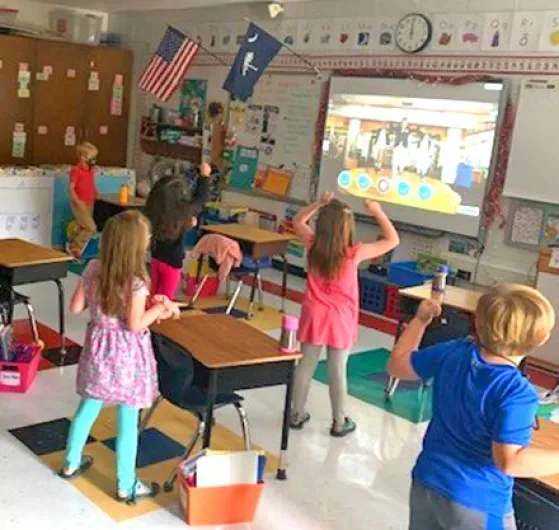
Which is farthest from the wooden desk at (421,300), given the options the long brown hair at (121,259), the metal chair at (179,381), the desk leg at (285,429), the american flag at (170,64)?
the american flag at (170,64)

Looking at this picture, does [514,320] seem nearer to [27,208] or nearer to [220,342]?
[220,342]

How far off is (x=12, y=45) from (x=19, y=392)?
5.99 m

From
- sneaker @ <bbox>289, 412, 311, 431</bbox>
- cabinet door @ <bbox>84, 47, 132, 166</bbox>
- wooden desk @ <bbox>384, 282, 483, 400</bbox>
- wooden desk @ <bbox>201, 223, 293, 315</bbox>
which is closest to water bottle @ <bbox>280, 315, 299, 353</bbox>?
sneaker @ <bbox>289, 412, 311, 431</bbox>

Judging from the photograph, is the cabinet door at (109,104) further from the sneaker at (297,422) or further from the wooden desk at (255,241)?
the sneaker at (297,422)

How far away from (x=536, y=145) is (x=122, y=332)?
4126 mm

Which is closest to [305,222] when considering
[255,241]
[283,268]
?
[255,241]

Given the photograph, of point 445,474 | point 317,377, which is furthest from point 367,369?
point 445,474

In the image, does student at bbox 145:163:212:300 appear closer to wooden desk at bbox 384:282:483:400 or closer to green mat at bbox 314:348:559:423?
green mat at bbox 314:348:559:423

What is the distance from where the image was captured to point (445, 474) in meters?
1.98

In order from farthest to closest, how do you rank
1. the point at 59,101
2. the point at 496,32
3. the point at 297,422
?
the point at 59,101
the point at 496,32
the point at 297,422

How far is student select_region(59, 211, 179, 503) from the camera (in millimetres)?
3059

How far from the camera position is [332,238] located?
393 centimetres

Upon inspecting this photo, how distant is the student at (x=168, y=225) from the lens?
479cm

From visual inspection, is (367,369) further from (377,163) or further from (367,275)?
(377,163)
